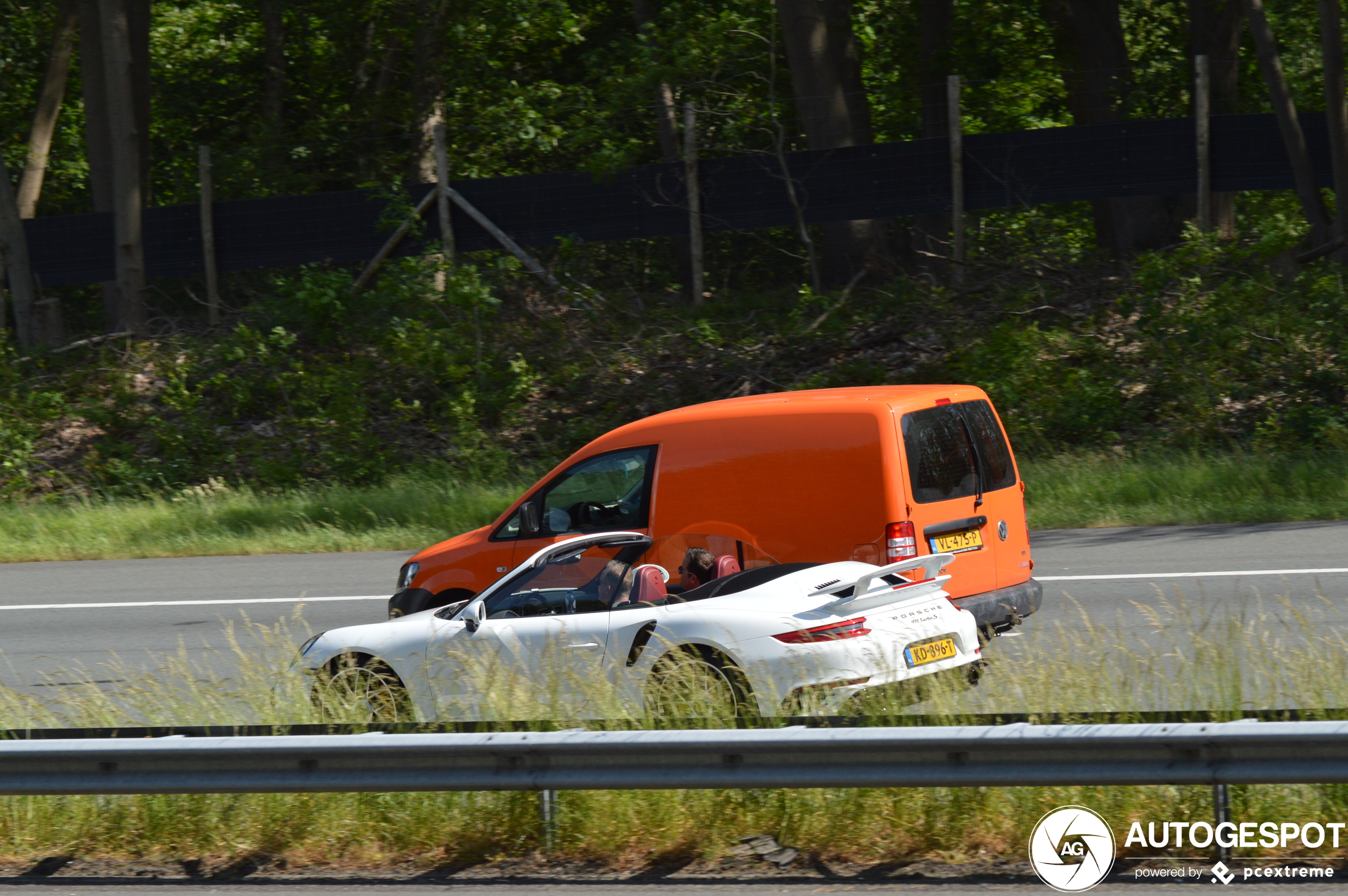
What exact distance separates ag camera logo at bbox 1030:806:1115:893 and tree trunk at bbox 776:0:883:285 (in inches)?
633

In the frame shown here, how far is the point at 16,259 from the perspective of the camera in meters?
22.8

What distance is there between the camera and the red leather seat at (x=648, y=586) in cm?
724

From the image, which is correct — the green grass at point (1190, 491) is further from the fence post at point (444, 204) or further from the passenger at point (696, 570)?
the fence post at point (444, 204)

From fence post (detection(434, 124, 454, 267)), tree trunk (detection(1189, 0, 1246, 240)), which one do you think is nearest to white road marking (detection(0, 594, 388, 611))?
fence post (detection(434, 124, 454, 267))

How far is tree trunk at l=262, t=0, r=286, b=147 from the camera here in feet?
93.2

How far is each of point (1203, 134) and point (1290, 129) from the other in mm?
1145

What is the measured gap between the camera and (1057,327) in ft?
60.1

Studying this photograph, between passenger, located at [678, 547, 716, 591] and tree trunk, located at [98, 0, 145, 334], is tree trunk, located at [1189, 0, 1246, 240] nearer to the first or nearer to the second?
passenger, located at [678, 547, 716, 591]

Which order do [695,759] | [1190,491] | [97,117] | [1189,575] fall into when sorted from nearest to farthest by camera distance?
1. [695,759]
2. [1189,575]
3. [1190,491]
4. [97,117]

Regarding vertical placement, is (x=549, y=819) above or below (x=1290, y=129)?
below

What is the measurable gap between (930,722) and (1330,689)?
5.78 ft

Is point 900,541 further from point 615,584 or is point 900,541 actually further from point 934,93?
point 934,93

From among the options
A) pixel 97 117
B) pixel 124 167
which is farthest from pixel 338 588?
pixel 97 117

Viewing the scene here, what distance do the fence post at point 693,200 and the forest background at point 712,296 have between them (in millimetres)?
322
